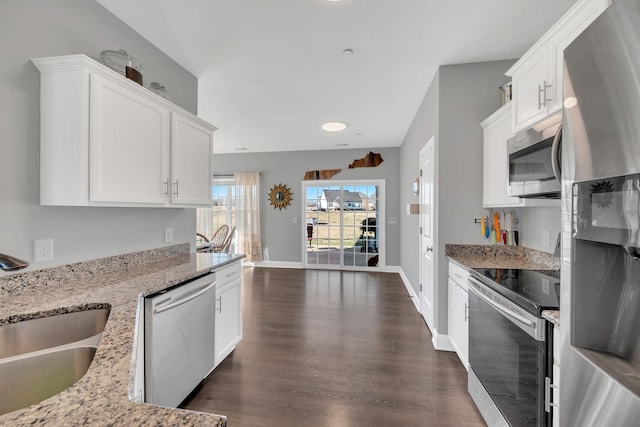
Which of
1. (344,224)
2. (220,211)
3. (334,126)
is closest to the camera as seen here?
(334,126)

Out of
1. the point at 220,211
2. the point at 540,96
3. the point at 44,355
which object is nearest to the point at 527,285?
the point at 540,96

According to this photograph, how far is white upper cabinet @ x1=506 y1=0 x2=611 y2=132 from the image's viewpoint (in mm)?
1374

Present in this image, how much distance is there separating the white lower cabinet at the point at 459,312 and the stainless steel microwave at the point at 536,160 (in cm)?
79

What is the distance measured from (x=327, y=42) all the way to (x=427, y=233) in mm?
2234

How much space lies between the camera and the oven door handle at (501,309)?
1.32 meters

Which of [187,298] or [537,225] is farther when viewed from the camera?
[537,225]

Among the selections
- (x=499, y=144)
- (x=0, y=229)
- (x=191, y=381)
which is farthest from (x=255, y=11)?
(x=191, y=381)

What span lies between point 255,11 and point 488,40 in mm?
1887

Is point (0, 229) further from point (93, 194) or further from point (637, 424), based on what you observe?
point (637, 424)

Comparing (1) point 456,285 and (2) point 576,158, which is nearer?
(2) point 576,158

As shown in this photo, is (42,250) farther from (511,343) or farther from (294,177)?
(294,177)

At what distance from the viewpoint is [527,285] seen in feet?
5.21

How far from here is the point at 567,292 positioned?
3.17ft

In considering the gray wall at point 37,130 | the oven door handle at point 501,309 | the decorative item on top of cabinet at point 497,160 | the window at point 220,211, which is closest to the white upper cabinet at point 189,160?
the gray wall at point 37,130
